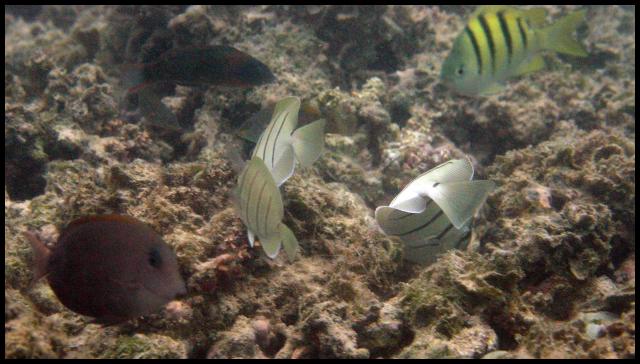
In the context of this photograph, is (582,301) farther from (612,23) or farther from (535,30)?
(612,23)

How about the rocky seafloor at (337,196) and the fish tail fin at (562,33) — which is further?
the fish tail fin at (562,33)

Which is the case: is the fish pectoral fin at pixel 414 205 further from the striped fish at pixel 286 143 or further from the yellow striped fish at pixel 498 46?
the yellow striped fish at pixel 498 46

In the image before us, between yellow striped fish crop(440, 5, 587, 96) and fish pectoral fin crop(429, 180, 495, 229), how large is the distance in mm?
1743

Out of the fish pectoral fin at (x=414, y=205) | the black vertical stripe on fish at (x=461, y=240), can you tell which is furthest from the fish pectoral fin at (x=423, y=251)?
the fish pectoral fin at (x=414, y=205)

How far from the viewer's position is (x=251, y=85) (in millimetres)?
3516

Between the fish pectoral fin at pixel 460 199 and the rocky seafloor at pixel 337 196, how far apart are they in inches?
11.0

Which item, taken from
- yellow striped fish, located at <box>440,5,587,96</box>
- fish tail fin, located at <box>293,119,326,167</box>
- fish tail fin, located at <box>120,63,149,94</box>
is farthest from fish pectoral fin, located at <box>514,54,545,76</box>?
fish tail fin, located at <box>120,63,149,94</box>

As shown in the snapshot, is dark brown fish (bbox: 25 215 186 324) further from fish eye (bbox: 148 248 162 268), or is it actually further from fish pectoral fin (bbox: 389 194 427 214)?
fish pectoral fin (bbox: 389 194 427 214)

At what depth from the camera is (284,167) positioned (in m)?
2.10

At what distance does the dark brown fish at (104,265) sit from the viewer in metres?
1.44

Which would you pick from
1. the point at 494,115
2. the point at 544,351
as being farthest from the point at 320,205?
the point at 494,115

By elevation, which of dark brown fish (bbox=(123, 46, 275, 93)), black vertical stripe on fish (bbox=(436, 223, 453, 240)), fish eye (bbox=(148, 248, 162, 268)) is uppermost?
dark brown fish (bbox=(123, 46, 275, 93))

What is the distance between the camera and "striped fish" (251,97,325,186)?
2.11 m

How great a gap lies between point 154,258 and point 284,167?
0.85 meters
